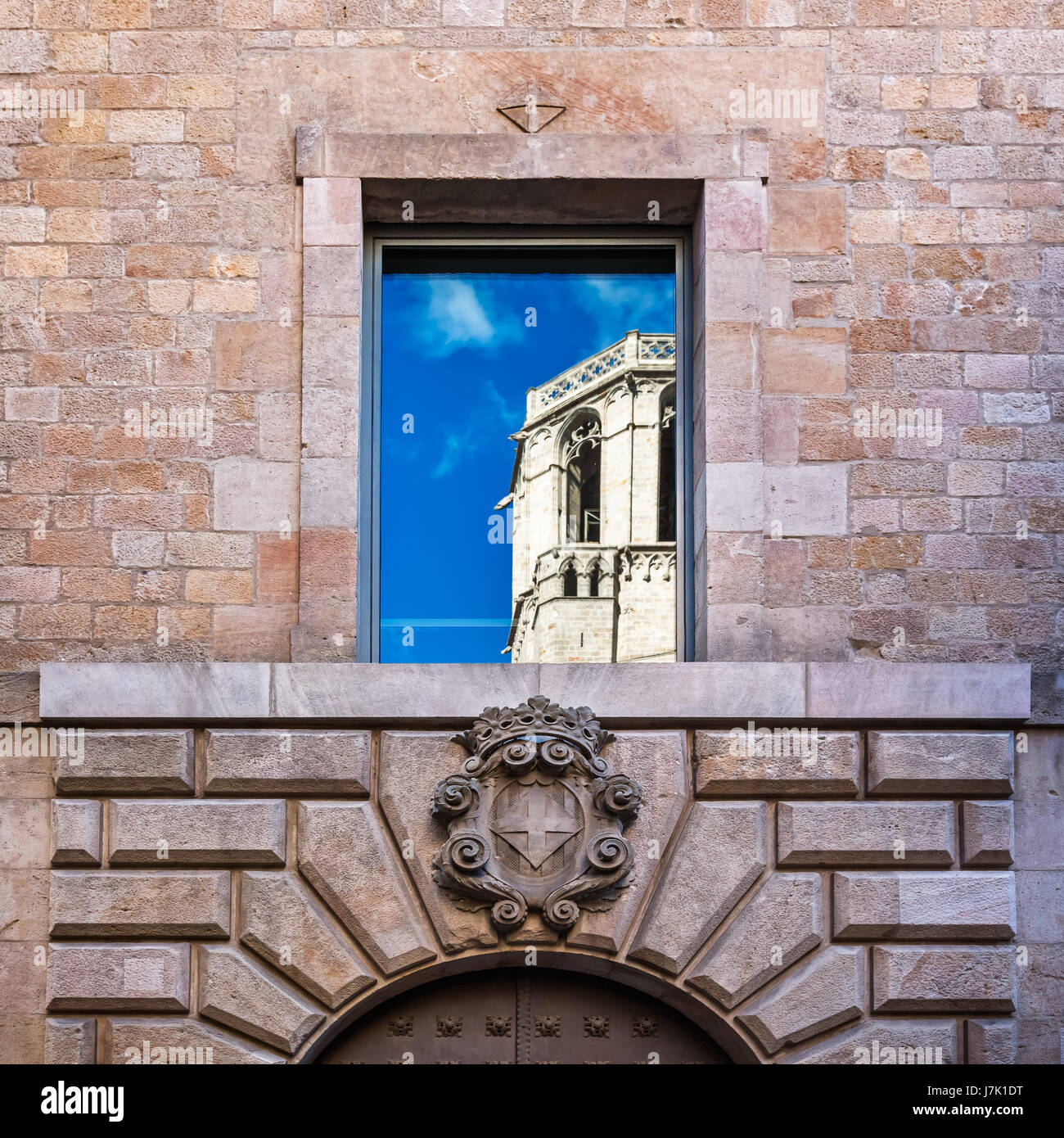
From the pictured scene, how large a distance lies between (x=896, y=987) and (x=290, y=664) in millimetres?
3244

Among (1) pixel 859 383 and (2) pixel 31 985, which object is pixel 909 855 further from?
(2) pixel 31 985

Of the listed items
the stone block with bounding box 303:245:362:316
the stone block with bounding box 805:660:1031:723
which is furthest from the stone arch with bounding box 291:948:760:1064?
the stone block with bounding box 303:245:362:316

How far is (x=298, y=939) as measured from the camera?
26.2ft

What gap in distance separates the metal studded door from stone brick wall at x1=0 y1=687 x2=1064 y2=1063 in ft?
0.78

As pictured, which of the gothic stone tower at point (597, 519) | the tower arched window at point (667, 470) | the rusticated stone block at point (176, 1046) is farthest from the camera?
the tower arched window at point (667, 470)

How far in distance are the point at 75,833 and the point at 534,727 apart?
2.24 meters

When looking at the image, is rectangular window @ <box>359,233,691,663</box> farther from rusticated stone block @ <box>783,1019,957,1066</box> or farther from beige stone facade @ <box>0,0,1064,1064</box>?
rusticated stone block @ <box>783,1019,957,1066</box>

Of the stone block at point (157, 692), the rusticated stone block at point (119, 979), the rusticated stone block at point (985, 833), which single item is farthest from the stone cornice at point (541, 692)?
the rusticated stone block at point (119, 979)

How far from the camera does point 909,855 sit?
810 cm

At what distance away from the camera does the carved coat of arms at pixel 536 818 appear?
796cm

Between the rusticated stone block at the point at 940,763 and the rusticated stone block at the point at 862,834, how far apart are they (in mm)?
108

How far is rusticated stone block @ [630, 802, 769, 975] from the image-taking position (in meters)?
7.99

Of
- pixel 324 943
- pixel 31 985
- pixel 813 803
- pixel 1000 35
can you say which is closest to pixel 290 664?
pixel 324 943

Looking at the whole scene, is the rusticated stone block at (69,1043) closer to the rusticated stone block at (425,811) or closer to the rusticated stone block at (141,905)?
the rusticated stone block at (141,905)
